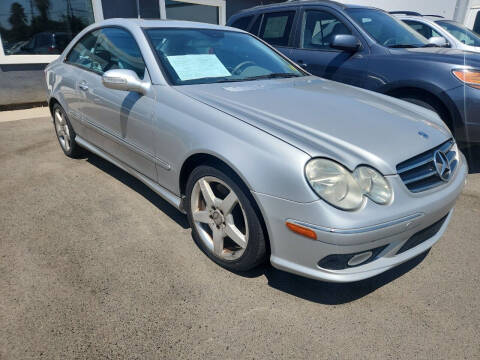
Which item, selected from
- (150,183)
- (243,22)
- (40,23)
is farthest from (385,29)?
(40,23)

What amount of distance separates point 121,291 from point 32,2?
6.95 metres

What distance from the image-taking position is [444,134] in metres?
2.32

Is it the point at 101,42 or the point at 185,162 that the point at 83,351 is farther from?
the point at 101,42

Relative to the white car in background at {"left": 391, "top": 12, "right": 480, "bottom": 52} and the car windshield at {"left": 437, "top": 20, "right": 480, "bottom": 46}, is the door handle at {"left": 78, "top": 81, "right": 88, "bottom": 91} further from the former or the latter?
the car windshield at {"left": 437, "top": 20, "right": 480, "bottom": 46}

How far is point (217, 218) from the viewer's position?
221cm

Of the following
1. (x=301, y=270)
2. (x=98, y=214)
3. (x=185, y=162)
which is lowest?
(x=98, y=214)

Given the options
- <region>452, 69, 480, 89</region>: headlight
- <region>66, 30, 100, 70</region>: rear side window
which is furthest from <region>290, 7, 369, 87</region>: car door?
<region>66, 30, 100, 70</region>: rear side window

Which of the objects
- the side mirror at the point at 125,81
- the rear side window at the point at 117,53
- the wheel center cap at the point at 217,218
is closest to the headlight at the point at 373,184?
the wheel center cap at the point at 217,218

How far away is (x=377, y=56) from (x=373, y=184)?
275 cm

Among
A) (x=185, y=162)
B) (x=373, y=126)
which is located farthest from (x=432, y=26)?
(x=185, y=162)

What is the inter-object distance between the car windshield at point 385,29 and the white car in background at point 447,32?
110 inches

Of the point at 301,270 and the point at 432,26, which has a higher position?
the point at 432,26

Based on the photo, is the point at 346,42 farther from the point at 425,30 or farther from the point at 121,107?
the point at 425,30

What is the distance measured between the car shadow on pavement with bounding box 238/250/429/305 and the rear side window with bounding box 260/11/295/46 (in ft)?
11.7
